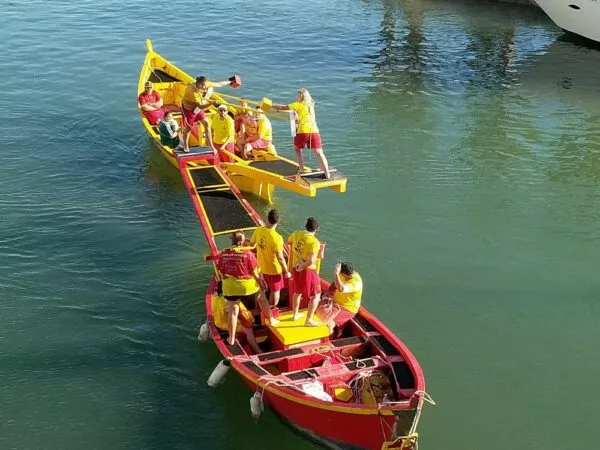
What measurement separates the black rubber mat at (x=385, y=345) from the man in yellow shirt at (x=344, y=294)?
524 millimetres

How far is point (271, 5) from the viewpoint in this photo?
38031 millimetres

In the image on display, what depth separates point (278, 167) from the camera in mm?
15344

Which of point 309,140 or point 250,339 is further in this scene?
point 309,140

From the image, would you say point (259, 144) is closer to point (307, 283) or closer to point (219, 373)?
point (307, 283)

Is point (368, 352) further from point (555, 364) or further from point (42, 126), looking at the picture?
point (42, 126)

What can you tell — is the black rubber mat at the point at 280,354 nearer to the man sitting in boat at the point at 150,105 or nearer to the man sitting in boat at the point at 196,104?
the man sitting in boat at the point at 196,104

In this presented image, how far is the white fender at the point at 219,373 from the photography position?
10.5 m

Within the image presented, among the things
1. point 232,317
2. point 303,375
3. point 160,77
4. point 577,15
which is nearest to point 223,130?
point 160,77

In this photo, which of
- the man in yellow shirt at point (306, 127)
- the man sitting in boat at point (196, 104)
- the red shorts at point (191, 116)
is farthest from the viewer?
the red shorts at point (191, 116)

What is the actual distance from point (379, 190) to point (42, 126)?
11.0 metres

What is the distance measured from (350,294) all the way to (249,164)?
5.98m

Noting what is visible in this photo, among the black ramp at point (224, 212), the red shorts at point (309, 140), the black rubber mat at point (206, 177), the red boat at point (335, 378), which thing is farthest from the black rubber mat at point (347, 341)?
the black rubber mat at point (206, 177)

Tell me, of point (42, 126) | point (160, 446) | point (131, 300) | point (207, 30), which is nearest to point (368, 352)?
point (160, 446)

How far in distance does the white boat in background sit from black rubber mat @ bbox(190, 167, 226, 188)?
22.2m
